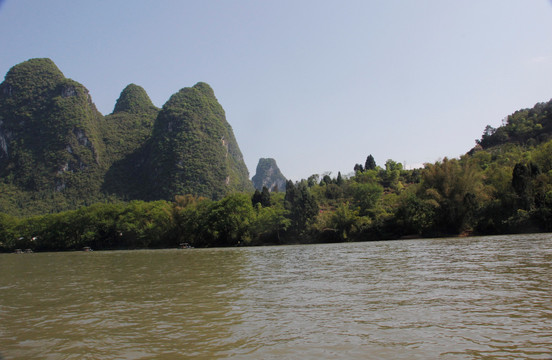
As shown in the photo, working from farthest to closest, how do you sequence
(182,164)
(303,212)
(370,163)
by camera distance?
(182,164) → (370,163) → (303,212)

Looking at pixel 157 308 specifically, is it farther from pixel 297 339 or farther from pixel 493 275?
pixel 493 275

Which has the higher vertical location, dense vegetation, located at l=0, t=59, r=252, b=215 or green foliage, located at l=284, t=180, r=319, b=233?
dense vegetation, located at l=0, t=59, r=252, b=215

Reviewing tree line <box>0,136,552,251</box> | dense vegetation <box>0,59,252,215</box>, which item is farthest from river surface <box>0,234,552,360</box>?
dense vegetation <box>0,59,252,215</box>

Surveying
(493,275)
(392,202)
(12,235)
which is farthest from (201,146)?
(493,275)

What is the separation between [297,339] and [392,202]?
217 ft

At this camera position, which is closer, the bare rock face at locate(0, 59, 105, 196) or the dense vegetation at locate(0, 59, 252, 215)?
the dense vegetation at locate(0, 59, 252, 215)

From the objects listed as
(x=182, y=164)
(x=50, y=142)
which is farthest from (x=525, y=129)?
(x=50, y=142)

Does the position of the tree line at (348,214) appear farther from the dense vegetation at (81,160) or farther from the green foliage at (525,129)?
the dense vegetation at (81,160)

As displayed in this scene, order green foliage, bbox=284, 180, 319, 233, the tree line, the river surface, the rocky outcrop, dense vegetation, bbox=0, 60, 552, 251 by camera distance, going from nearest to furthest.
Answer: the river surface → the tree line → dense vegetation, bbox=0, 60, 552, 251 → green foliage, bbox=284, 180, 319, 233 → the rocky outcrop

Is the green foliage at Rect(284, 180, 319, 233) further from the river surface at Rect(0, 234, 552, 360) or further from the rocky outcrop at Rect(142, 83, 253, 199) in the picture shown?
the rocky outcrop at Rect(142, 83, 253, 199)

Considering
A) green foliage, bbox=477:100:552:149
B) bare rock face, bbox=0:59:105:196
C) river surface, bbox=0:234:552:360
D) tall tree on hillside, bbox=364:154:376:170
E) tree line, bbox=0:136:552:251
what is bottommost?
river surface, bbox=0:234:552:360

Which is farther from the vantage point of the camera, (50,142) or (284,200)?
(50,142)

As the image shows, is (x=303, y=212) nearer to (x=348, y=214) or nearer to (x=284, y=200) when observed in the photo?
(x=348, y=214)

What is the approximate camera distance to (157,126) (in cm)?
19950
